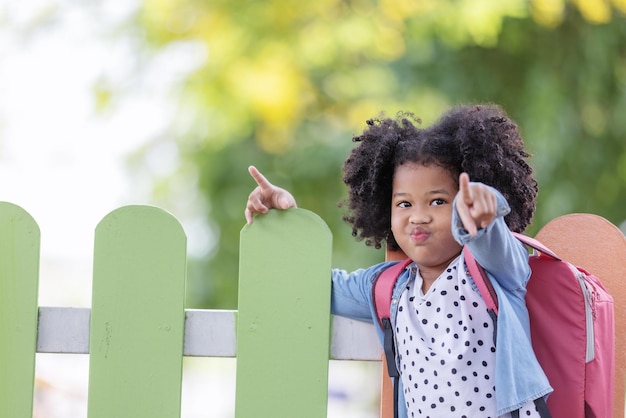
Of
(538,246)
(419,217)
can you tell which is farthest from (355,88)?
(538,246)

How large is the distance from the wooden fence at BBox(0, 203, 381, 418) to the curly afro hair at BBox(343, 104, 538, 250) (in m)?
0.21

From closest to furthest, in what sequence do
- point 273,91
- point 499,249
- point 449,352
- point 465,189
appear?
point 465,189 → point 499,249 → point 449,352 → point 273,91

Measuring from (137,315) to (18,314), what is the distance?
0.31 meters

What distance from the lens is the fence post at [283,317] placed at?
7.16ft

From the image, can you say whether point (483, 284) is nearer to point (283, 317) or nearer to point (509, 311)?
point (509, 311)

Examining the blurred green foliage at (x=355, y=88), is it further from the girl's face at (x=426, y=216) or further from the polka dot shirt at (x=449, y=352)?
the polka dot shirt at (x=449, y=352)

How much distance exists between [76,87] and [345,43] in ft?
6.62

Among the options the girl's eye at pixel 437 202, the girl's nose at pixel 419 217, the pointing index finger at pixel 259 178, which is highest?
the pointing index finger at pixel 259 178

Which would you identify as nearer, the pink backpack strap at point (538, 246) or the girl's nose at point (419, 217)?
the pink backpack strap at point (538, 246)

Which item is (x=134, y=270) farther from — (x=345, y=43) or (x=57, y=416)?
(x=57, y=416)

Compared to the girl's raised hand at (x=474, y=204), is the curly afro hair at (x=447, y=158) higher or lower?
higher

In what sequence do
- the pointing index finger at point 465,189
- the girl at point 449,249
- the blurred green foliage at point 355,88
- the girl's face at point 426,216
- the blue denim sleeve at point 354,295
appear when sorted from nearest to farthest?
the pointing index finger at point 465,189
the girl at point 449,249
the girl's face at point 426,216
the blue denim sleeve at point 354,295
the blurred green foliage at point 355,88

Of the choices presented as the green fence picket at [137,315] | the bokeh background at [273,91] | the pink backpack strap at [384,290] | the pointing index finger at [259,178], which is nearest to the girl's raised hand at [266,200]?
the pointing index finger at [259,178]

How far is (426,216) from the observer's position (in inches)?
81.2
